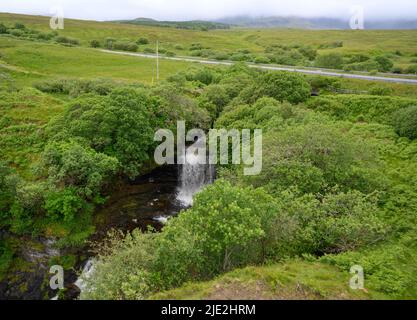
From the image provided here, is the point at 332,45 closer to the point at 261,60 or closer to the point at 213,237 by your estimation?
the point at 261,60

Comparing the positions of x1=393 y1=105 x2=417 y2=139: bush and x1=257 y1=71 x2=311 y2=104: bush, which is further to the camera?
x1=257 y1=71 x2=311 y2=104: bush

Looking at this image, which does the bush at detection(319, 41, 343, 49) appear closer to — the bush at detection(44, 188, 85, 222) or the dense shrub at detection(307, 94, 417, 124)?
the dense shrub at detection(307, 94, 417, 124)

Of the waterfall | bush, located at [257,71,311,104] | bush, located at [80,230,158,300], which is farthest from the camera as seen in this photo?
bush, located at [257,71,311,104]

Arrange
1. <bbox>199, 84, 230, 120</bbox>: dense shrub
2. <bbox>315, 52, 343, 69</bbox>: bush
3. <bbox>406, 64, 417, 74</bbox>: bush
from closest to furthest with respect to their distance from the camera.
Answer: <bbox>199, 84, 230, 120</bbox>: dense shrub
<bbox>406, 64, 417, 74</bbox>: bush
<bbox>315, 52, 343, 69</bbox>: bush

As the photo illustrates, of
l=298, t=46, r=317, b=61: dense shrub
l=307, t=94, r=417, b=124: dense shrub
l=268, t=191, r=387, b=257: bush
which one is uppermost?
l=298, t=46, r=317, b=61: dense shrub

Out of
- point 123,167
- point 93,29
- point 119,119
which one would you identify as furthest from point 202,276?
point 93,29

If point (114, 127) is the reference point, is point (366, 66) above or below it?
above

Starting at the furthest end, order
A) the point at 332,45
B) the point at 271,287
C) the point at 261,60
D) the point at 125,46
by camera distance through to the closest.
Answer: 1. the point at 332,45
2. the point at 125,46
3. the point at 261,60
4. the point at 271,287

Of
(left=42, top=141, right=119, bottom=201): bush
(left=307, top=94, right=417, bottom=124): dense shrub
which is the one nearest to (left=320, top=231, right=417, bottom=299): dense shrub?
(left=42, top=141, right=119, bottom=201): bush

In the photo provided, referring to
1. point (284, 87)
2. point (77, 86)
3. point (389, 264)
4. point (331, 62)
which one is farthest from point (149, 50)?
point (389, 264)
